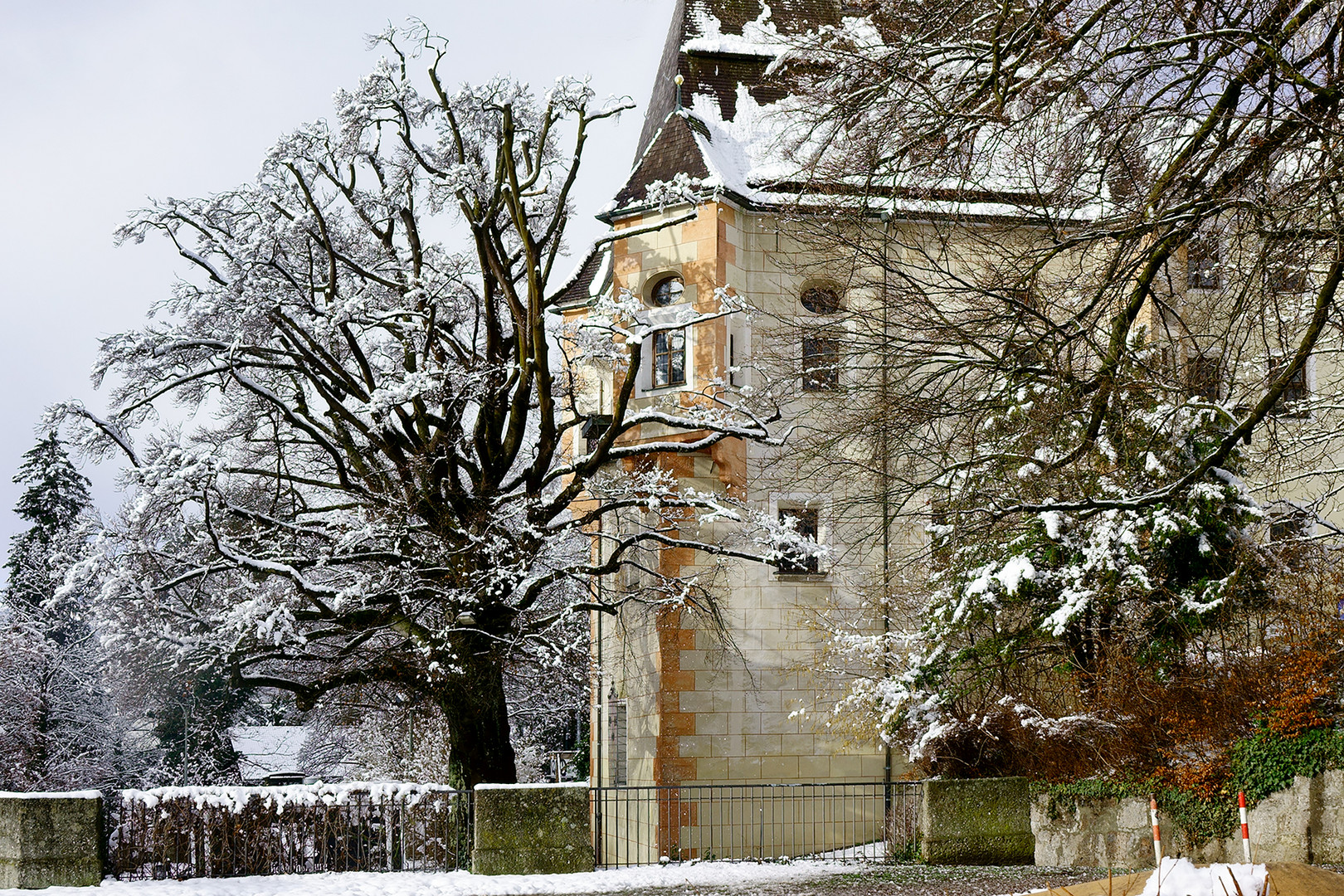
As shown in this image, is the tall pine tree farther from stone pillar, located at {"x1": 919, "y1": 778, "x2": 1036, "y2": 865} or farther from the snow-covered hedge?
stone pillar, located at {"x1": 919, "y1": 778, "x2": 1036, "y2": 865}

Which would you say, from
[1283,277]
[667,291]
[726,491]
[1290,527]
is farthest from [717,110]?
[1283,277]

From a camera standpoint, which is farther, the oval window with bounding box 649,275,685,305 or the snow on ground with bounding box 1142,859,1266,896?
the oval window with bounding box 649,275,685,305

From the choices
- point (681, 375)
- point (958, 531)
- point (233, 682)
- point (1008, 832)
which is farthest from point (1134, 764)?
point (233, 682)

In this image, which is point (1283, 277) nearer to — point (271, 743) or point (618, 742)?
point (618, 742)

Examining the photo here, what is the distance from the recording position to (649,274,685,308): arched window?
2128 cm

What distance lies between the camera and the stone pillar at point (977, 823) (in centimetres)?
1381

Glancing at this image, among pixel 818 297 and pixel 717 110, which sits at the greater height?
pixel 717 110

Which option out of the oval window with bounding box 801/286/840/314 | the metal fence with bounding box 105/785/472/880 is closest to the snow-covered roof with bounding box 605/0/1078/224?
the oval window with bounding box 801/286/840/314

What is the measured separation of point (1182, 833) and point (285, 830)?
875cm

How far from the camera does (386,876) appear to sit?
1244 centimetres

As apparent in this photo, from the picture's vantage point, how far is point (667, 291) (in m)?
21.5

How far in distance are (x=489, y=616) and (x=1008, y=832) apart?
24.4 ft

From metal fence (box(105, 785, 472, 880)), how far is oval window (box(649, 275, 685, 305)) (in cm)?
989

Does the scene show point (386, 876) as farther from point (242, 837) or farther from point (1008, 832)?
point (1008, 832)
